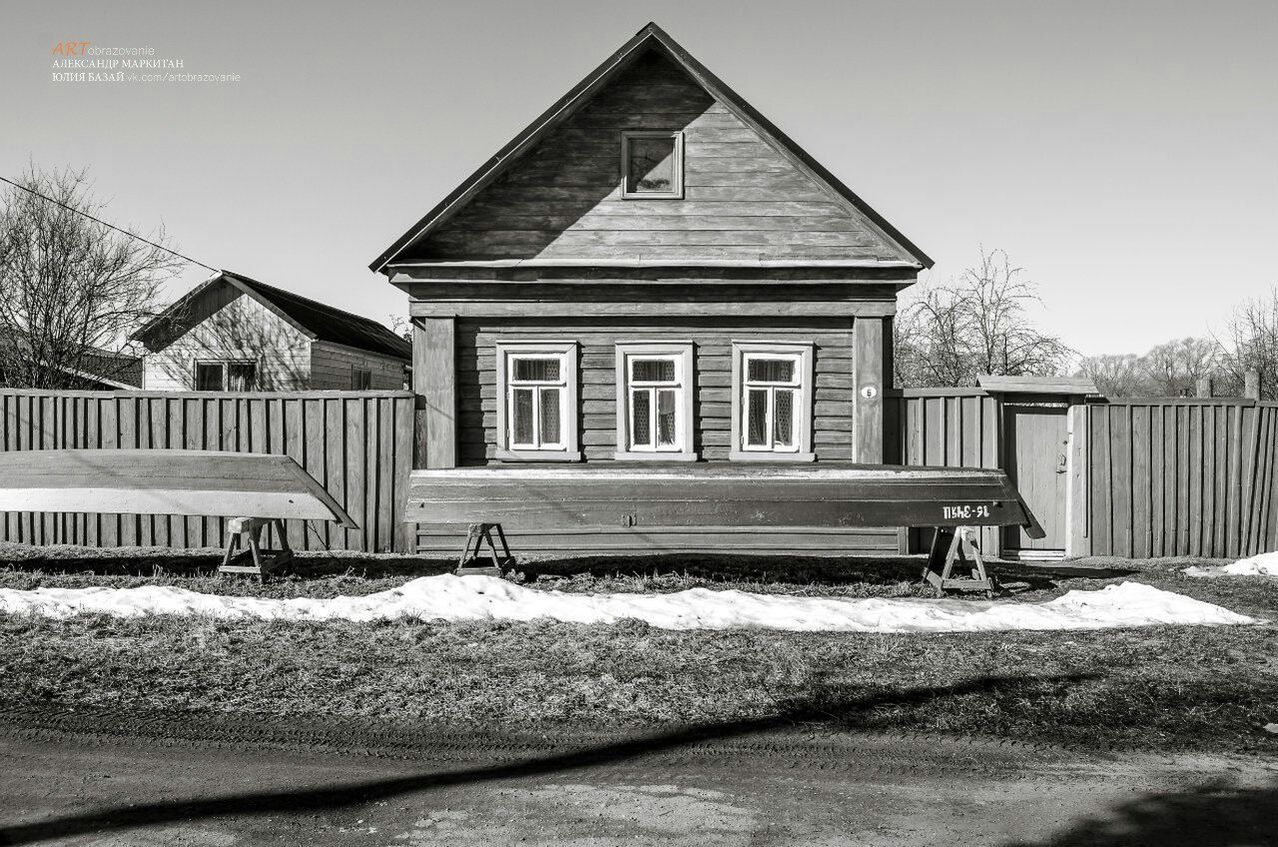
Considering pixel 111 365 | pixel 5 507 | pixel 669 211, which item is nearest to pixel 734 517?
pixel 669 211

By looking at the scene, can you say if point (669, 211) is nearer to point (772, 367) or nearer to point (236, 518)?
point (772, 367)

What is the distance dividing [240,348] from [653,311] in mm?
16833

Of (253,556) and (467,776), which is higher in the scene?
(253,556)

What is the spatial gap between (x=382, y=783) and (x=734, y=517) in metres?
5.39

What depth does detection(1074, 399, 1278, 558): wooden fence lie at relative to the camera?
12.0 meters

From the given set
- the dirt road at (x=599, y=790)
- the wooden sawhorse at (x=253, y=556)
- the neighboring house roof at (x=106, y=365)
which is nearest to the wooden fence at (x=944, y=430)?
the wooden sawhorse at (x=253, y=556)

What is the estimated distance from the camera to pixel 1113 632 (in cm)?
762

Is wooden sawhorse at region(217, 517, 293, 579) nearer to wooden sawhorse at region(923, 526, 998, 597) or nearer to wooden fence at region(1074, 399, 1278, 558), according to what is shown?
wooden sawhorse at region(923, 526, 998, 597)

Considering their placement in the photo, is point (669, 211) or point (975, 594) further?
point (669, 211)

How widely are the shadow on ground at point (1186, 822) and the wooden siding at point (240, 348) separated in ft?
76.5

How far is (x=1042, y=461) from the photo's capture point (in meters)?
12.2

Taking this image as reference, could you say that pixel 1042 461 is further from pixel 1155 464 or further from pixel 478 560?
pixel 478 560

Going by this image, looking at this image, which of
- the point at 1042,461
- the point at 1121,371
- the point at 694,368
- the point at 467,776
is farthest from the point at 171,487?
the point at 1121,371

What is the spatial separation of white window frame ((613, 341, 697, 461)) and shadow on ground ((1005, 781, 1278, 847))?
26.1 ft
